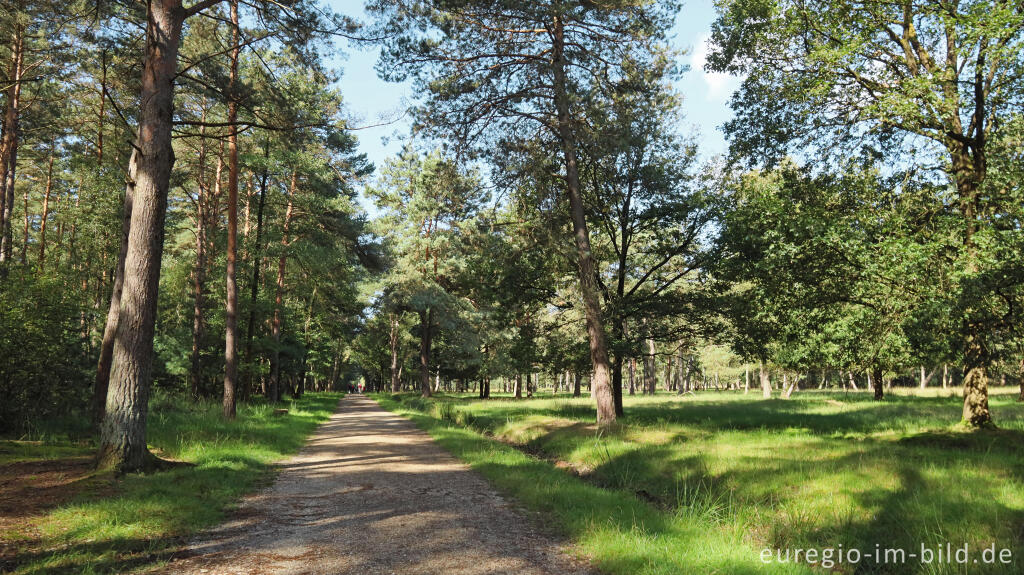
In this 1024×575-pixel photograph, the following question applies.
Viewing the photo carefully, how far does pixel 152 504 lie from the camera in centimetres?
594

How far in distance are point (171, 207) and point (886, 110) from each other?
36167 millimetres

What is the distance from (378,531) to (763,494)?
5385 mm

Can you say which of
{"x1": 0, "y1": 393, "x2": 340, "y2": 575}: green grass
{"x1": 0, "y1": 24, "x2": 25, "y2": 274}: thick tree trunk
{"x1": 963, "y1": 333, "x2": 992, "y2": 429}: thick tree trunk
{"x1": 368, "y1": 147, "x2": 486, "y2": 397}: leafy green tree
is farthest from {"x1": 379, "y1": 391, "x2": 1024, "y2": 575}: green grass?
{"x1": 368, "y1": 147, "x2": 486, "y2": 397}: leafy green tree

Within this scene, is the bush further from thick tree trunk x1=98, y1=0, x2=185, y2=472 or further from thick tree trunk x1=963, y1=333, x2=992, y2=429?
thick tree trunk x1=963, y1=333, x2=992, y2=429

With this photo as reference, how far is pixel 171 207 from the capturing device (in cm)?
3177

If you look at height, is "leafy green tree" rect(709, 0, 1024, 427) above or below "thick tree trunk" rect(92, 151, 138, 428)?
above

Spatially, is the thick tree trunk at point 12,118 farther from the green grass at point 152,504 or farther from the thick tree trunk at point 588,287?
the thick tree trunk at point 588,287

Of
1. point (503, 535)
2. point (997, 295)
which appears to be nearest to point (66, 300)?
point (503, 535)

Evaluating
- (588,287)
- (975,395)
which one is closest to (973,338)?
(975,395)

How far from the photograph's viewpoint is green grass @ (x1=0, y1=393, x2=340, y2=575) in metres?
4.48

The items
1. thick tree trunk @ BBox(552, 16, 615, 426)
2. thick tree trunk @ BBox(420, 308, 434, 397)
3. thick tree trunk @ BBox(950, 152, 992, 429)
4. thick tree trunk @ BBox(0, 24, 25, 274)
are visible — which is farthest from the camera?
thick tree trunk @ BBox(420, 308, 434, 397)

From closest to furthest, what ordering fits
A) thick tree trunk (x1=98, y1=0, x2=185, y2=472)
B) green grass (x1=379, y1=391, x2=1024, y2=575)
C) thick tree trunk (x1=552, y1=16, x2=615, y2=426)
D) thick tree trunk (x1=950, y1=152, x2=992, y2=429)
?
green grass (x1=379, y1=391, x2=1024, y2=575), thick tree trunk (x1=98, y1=0, x2=185, y2=472), thick tree trunk (x1=950, y1=152, x2=992, y2=429), thick tree trunk (x1=552, y1=16, x2=615, y2=426)

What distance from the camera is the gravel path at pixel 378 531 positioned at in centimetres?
456

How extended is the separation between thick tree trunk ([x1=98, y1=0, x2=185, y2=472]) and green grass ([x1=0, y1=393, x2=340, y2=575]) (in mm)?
760
